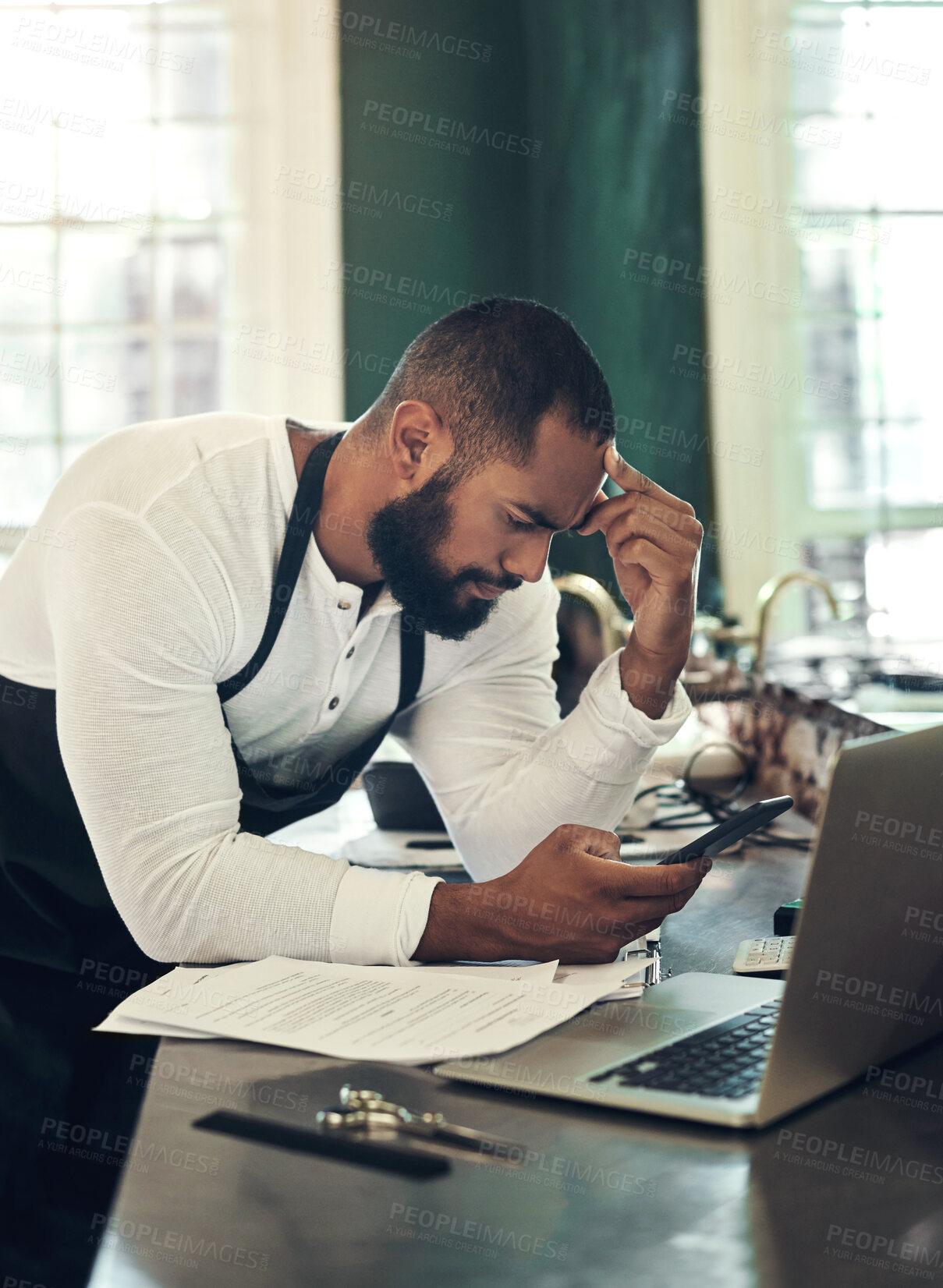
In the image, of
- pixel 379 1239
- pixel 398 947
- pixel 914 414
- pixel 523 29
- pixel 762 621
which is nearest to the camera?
pixel 379 1239

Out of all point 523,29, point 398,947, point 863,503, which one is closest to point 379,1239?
point 398,947

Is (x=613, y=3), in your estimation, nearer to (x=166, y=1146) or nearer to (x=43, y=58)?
(x=43, y=58)

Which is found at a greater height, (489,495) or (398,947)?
(489,495)

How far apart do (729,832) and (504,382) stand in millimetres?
530

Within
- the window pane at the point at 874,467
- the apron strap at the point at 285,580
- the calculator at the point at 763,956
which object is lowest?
the calculator at the point at 763,956

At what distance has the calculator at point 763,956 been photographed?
926mm

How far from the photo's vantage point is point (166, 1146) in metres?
0.61

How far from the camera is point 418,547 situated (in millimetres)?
1282

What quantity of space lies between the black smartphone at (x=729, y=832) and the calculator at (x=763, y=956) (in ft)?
0.27

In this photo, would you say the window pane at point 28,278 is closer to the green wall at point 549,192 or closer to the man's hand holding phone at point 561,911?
the green wall at point 549,192

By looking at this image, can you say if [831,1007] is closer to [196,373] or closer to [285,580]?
[285,580]

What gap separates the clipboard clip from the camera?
598mm

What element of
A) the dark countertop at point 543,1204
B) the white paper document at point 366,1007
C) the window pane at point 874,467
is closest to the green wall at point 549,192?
the window pane at point 874,467

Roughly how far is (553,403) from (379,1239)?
860mm
